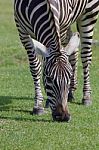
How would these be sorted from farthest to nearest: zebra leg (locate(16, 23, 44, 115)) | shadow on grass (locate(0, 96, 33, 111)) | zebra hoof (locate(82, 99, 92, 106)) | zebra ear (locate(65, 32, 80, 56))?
zebra hoof (locate(82, 99, 92, 106))
shadow on grass (locate(0, 96, 33, 111))
zebra leg (locate(16, 23, 44, 115))
zebra ear (locate(65, 32, 80, 56))

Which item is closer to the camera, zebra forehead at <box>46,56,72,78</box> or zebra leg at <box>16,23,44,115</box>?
zebra forehead at <box>46,56,72,78</box>

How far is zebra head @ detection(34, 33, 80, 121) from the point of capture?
8.24 meters

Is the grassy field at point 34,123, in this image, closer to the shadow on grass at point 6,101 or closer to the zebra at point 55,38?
the shadow on grass at point 6,101

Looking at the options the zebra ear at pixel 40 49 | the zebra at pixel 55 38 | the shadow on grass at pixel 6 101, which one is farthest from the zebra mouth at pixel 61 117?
the shadow on grass at pixel 6 101

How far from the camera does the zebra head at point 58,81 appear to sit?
8242mm

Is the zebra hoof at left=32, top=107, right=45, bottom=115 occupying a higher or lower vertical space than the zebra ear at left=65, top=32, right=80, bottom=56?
lower

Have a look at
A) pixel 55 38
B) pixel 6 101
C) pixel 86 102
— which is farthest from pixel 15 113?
pixel 55 38

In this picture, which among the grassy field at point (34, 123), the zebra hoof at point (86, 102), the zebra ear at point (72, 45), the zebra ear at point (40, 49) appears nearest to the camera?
the grassy field at point (34, 123)

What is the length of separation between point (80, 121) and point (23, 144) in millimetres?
1801

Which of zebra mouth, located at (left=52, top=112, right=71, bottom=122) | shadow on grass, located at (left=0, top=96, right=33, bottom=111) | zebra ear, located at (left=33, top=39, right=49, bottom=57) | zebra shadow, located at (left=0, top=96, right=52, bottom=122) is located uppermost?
zebra ear, located at (left=33, top=39, right=49, bottom=57)

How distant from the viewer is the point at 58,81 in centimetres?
827

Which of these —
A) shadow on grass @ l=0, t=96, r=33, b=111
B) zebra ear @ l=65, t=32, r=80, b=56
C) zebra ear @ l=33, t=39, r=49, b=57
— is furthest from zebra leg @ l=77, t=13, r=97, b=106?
zebra ear @ l=33, t=39, r=49, b=57

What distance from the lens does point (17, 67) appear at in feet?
53.3

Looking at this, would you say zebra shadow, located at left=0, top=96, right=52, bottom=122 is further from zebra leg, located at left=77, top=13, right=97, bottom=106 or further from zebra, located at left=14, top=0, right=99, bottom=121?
zebra leg, located at left=77, top=13, right=97, bottom=106
